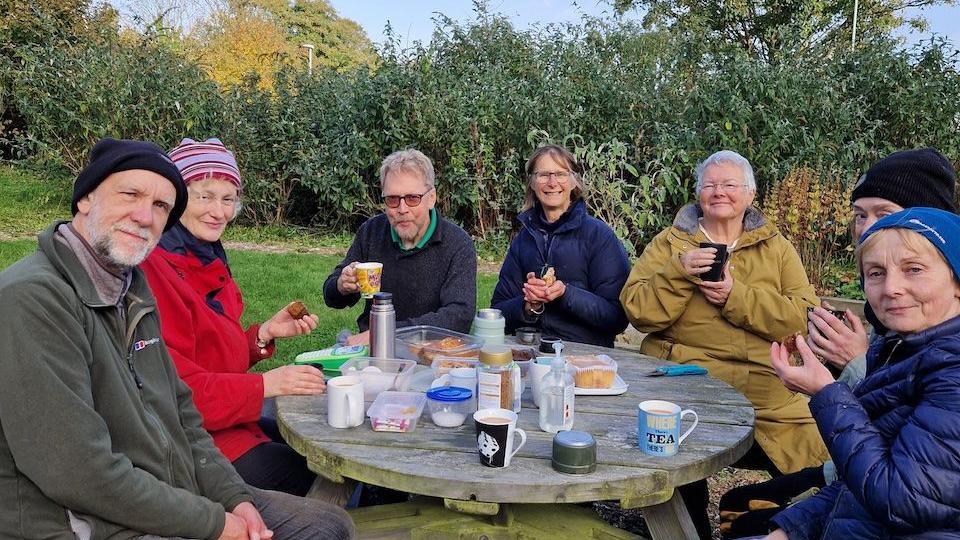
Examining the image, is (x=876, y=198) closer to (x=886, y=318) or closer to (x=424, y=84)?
(x=886, y=318)

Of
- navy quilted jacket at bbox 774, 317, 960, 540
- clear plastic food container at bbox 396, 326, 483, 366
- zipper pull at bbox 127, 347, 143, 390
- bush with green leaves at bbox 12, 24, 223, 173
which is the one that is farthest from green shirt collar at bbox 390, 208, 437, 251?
bush with green leaves at bbox 12, 24, 223, 173

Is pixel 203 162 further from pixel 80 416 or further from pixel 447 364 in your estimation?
pixel 80 416

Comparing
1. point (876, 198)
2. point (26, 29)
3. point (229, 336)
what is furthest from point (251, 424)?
point (26, 29)

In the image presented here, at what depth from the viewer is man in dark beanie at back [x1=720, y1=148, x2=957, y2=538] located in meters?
2.42

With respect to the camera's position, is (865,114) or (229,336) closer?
(229,336)

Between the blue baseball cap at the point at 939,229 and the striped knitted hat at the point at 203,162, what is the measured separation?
2396 mm

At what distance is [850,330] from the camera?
2.45 meters

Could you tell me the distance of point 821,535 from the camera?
193 centimetres

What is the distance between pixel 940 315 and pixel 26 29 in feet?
50.5

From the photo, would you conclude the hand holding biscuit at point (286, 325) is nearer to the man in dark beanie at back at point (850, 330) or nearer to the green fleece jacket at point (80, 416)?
the green fleece jacket at point (80, 416)

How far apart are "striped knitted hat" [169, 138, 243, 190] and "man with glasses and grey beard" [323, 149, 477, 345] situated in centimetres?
88

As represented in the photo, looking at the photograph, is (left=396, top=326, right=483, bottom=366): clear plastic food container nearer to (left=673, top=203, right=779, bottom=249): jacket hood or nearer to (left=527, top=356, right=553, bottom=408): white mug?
(left=527, top=356, right=553, bottom=408): white mug

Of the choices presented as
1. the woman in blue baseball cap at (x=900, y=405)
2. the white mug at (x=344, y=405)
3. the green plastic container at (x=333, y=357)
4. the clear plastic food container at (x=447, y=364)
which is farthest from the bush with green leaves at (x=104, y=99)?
the woman in blue baseball cap at (x=900, y=405)

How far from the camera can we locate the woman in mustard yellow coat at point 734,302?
10.2 ft
